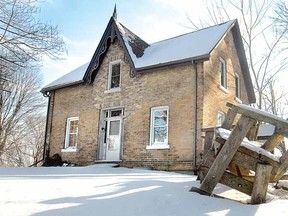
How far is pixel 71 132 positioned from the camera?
15.8m

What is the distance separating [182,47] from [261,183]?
10.3 metres

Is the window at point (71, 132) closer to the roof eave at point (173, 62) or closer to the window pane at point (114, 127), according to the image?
the window pane at point (114, 127)

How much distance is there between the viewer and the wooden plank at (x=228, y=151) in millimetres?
3982

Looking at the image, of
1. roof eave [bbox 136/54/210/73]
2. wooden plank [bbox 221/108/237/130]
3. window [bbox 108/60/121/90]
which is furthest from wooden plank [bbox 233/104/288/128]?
window [bbox 108/60/121/90]

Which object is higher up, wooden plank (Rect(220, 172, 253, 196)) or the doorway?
the doorway

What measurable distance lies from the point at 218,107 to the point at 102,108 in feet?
17.9

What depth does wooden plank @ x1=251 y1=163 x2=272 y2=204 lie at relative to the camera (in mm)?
3843

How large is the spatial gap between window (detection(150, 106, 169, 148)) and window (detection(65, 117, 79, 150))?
190 inches

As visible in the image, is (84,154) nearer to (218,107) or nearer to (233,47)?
(218,107)

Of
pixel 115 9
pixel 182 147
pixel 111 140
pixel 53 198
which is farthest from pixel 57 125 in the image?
pixel 53 198

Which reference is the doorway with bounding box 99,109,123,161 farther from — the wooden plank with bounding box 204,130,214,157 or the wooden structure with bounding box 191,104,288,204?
the wooden structure with bounding box 191,104,288,204

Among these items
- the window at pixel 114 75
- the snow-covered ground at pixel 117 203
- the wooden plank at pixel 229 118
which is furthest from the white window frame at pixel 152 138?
the snow-covered ground at pixel 117 203

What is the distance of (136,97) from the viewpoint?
1320 centimetres

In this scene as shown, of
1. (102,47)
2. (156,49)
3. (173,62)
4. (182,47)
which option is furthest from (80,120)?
(182,47)
